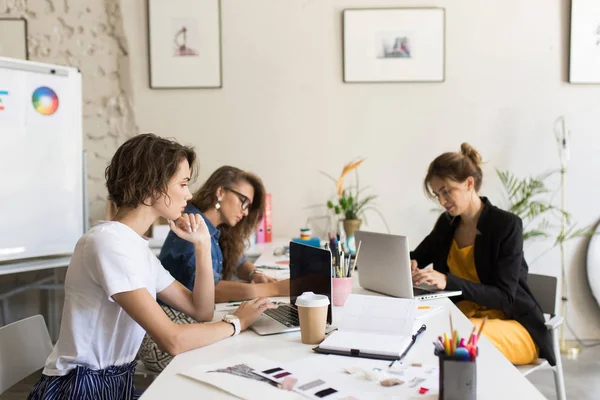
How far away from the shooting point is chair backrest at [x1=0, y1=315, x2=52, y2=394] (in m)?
1.57

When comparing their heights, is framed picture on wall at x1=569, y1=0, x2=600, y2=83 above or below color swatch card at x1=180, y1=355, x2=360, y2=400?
above

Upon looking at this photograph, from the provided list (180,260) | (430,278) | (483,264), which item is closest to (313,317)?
(430,278)

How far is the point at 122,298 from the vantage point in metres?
1.39

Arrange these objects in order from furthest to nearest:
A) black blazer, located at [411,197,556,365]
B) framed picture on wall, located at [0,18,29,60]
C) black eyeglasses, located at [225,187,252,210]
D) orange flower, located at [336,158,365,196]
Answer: framed picture on wall, located at [0,18,29,60], orange flower, located at [336,158,365,196], black eyeglasses, located at [225,187,252,210], black blazer, located at [411,197,556,365]

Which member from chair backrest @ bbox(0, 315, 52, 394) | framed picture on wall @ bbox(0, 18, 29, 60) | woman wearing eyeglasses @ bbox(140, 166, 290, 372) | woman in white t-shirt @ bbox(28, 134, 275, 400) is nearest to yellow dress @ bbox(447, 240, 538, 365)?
woman wearing eyeglasses @ bbox(140, 166, 290, 372)

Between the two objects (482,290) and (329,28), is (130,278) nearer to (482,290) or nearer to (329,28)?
(482,290)

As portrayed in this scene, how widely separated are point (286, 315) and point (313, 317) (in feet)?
0.90

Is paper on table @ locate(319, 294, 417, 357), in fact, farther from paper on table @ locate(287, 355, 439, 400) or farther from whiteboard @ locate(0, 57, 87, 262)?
whiteboard @ locate(0, 57, 87, 262)

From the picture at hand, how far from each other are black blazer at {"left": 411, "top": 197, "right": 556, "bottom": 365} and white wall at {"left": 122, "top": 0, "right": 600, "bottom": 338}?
4.68ft

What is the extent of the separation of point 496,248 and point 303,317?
1064 millimetres

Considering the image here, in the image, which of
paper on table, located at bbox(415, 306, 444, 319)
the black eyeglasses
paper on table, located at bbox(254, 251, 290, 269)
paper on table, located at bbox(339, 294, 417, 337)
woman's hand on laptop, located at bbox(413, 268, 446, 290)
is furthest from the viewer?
paper on table, located at bbox(254, 251, 290, 269)

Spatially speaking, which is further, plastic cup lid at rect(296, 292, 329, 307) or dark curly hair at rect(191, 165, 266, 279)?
dark curly hair at rect(191, 165, 266, 279)

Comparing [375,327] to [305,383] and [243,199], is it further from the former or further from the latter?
[243,199]

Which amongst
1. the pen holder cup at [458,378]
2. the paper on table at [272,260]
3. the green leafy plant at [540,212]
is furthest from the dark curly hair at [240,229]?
the green leafy plant at [540,212]
